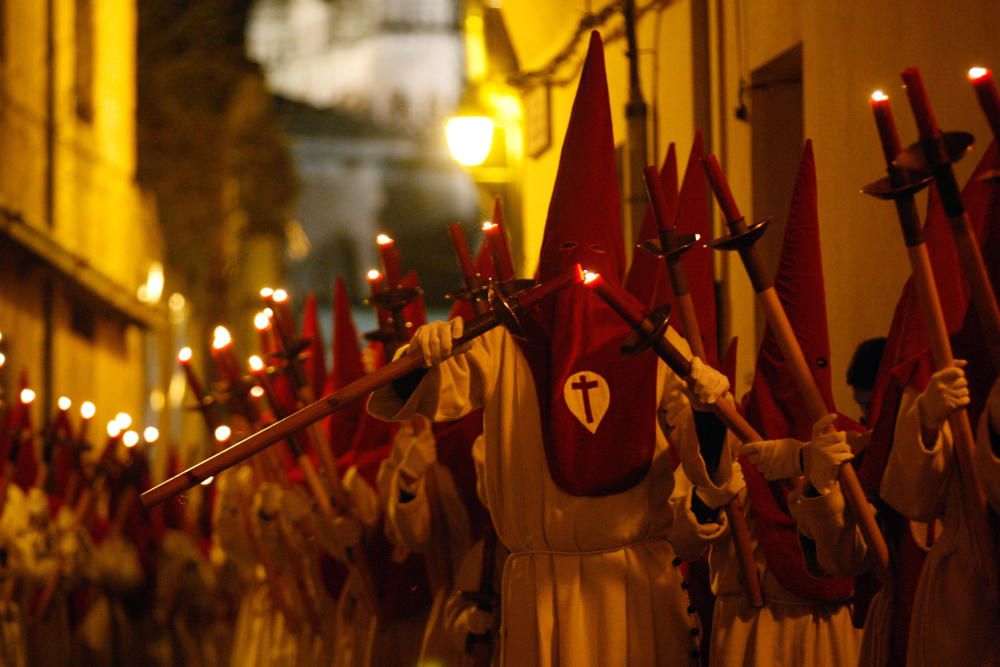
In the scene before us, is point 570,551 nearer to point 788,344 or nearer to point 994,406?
point 788,344

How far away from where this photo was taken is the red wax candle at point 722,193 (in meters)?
4.69

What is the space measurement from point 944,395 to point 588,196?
2055mm

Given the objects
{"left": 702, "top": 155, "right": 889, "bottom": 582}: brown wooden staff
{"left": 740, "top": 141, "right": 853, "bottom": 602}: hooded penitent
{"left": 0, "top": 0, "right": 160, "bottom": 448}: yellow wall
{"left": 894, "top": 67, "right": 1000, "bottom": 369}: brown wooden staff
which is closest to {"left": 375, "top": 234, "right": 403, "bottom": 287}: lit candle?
{"left": 740, "top": 141, "right": 853, "bottom": 602}: hooded penitent

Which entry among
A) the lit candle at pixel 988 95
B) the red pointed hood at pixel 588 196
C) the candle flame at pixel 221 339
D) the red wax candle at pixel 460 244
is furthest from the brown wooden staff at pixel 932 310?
the candle flame at pixel 221 339

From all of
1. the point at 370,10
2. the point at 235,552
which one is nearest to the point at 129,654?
the point at 235,552

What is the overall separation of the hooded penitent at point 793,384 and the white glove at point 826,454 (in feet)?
2.59

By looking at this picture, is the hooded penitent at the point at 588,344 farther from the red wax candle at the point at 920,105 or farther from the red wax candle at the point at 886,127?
the red wax candle at the point at 920,105

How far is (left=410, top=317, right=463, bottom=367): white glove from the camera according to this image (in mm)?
5254

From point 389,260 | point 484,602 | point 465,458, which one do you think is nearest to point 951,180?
point 389,260

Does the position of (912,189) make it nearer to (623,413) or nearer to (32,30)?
(623,413)

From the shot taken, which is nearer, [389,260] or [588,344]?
[588,344]

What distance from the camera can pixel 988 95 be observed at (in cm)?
403

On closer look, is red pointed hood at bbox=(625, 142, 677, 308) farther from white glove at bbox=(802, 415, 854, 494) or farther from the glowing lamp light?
the glowing lamp light

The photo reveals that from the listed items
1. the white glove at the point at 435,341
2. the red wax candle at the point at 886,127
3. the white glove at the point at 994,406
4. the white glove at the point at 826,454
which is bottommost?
the white glove at the point at 826,454
